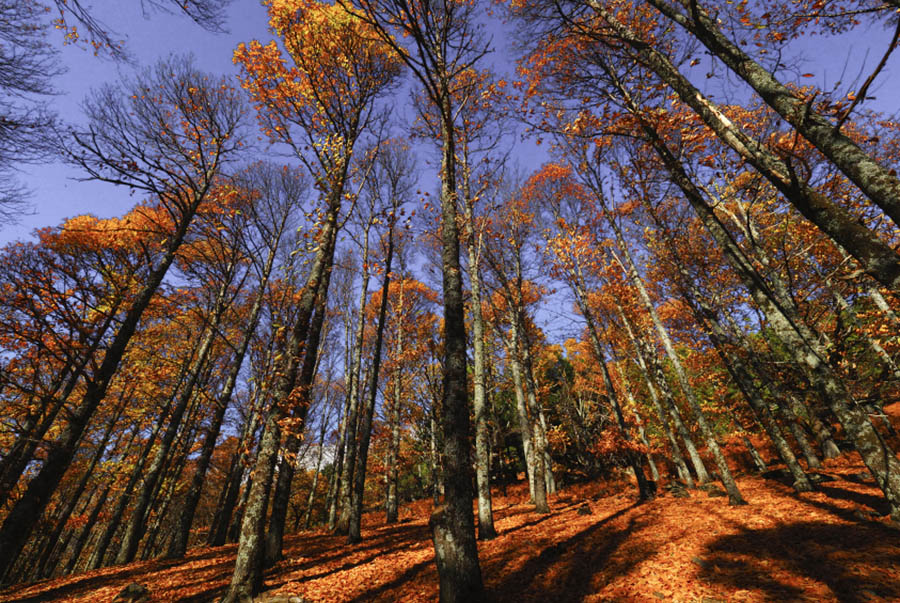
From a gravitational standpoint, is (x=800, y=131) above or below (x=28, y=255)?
below

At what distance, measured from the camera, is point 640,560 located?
514 cm

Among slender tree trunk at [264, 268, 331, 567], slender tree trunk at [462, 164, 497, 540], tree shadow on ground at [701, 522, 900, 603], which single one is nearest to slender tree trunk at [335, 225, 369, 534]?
slender tree trunk at [264, 268, 331, 567]

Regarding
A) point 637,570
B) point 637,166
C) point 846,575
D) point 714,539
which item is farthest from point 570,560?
point 637,166

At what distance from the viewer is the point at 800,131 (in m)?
3.95

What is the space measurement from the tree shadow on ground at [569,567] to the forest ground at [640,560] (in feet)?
0.07

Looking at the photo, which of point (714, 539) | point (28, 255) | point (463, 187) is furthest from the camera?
point (463, 187)

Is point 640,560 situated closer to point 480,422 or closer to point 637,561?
point 637,561

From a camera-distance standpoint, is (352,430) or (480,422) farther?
(352,430)

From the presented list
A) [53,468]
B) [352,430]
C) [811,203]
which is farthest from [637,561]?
[53,468]

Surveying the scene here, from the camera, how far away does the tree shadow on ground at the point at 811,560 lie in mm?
3715

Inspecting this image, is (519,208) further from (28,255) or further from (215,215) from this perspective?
(28,255)

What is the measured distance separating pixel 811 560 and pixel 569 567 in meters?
3.24

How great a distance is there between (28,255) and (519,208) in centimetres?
1789

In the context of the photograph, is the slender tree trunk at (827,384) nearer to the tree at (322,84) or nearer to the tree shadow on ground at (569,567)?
the tree shadow on ground at (569,567)
